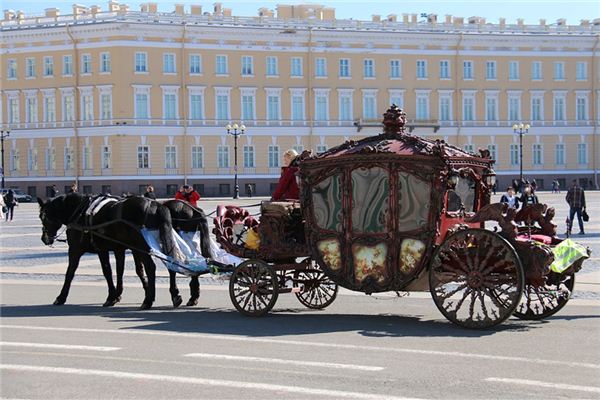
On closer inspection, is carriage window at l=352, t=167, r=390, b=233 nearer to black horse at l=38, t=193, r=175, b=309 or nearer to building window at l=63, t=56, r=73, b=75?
black horse at l=38, t=193, r=175, b=309

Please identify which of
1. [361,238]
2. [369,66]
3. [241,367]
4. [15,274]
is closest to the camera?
[241,367]

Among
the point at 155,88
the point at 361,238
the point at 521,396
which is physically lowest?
the point at 521,396

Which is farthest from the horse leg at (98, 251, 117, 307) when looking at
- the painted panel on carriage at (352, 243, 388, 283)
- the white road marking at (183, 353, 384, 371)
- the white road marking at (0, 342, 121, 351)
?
the white road marking at (183, 353, 384, 371)

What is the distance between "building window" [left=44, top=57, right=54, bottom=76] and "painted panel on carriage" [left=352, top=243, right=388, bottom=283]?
187 ft

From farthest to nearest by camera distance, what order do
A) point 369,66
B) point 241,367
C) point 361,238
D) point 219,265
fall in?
point 369,66 → point 219,265 → point 361,238 → point 241,367

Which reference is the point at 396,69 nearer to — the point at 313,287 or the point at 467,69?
the point at 467,69

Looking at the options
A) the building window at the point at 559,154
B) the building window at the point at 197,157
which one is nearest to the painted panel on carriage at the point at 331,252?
the building window at the point at 197,157

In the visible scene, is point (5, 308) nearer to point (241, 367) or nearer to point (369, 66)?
point (241, 367)

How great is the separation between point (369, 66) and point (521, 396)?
61.6m

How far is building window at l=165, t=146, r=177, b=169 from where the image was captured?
64.2 m

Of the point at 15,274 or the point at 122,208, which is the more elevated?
the point at 122,208

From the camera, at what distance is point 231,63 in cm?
6581

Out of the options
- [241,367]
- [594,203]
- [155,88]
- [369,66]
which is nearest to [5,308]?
[241,367]

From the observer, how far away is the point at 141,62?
209ft
